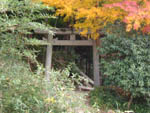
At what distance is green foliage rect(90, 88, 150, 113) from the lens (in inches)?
208

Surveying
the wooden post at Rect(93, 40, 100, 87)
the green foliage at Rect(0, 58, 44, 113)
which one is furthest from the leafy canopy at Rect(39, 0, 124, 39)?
the green foliage at Rect(0, 58, 44, 113)

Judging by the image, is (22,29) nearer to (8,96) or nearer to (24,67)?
(24,67)

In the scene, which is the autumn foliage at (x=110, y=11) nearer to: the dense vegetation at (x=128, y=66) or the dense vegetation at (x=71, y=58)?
the dense vegetation at (x=71, y=58)

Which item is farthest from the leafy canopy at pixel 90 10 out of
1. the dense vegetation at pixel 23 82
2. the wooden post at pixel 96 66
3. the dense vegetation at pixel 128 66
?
the dense vegetation at pixel 23 82

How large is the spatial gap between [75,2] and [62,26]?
231 cm

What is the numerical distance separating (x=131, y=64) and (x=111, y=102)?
56.7 inches

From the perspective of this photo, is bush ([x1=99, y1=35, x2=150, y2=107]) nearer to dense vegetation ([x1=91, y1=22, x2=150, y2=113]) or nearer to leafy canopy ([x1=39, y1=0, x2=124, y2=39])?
dense vegetation ([x1=91, y1=22, x2=150, y2=113])

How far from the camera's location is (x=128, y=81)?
4781 millimetres

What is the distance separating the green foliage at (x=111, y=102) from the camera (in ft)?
17.3

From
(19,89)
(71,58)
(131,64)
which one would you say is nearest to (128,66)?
(131,64)

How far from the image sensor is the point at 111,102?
5539 millimetres

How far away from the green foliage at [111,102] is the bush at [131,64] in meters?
0.55

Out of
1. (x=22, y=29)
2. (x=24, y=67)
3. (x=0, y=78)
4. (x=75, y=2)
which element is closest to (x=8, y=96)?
(x=0, y=78)

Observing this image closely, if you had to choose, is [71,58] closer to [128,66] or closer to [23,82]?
[128,66]
